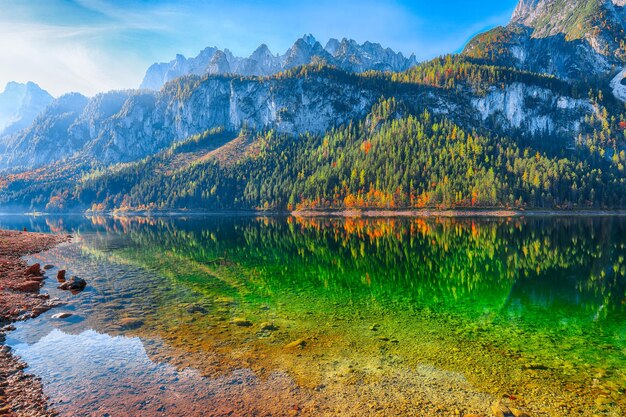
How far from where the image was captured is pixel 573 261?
1919 inches

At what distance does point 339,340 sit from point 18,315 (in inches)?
1004

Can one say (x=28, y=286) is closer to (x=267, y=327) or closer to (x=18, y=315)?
(x=18, y=315)

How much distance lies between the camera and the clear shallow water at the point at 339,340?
51.7 feet

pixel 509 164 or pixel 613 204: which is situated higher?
pixel 509 164

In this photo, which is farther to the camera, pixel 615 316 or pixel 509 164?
pixel 509 164

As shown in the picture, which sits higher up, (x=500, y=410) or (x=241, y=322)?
(x=500, y=410)

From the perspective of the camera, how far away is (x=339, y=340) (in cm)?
2248

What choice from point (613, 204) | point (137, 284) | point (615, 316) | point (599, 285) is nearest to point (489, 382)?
point (615, 316)

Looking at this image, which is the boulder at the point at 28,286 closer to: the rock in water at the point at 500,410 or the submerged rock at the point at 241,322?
the submerged rock at the point at 241,322

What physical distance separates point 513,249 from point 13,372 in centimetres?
6614

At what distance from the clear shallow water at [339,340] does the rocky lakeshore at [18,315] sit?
79cm

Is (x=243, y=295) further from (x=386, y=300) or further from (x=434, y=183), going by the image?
(x=434, y=183)

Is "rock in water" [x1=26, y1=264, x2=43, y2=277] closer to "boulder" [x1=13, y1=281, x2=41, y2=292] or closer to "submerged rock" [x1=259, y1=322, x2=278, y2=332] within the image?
"boulder" [x1=13, y1=281, x2=41, y2=292]

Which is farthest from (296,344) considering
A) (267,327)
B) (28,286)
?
(28,286)
